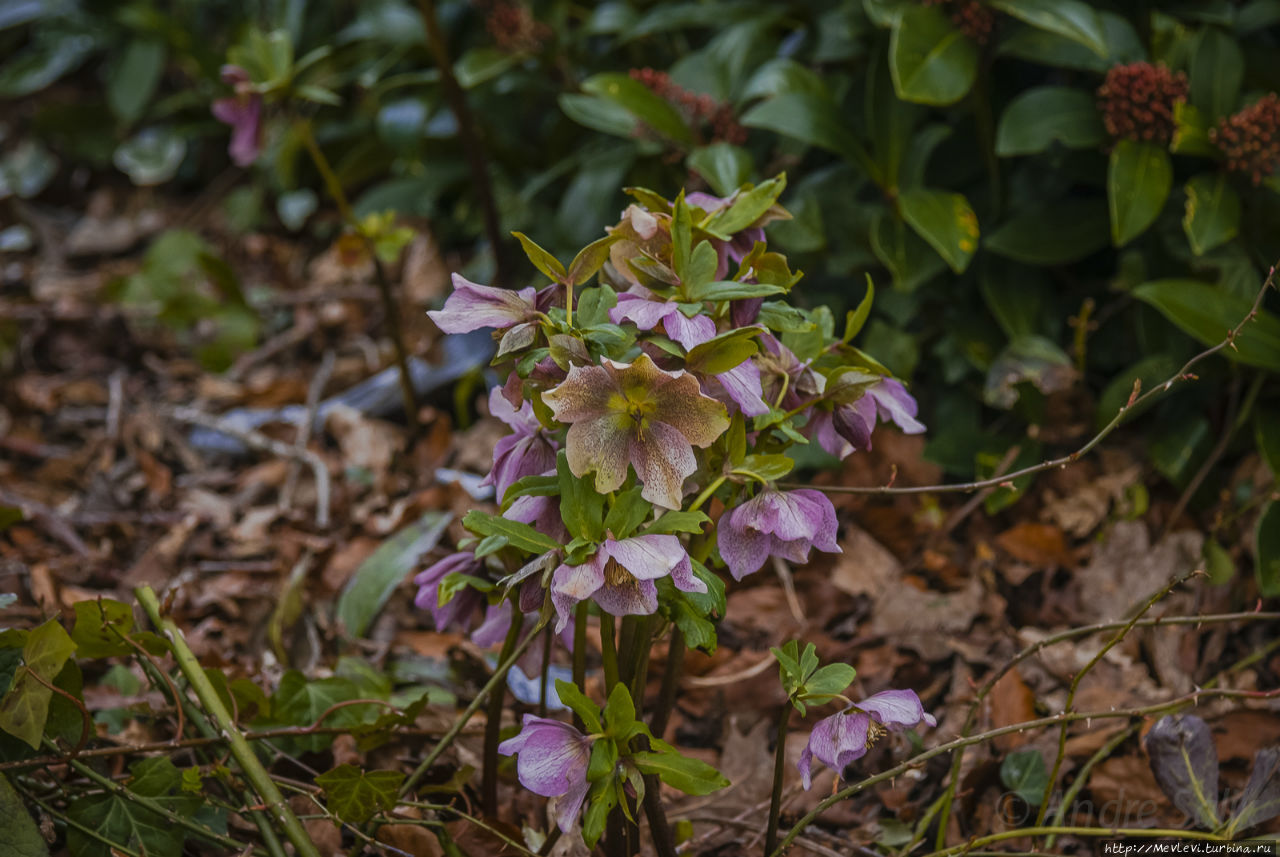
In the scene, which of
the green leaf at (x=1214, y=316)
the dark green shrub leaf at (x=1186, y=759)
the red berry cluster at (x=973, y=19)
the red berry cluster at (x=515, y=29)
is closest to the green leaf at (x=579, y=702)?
the dark green shrub leaf at (x=1186, y=759)

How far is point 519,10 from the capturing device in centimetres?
204

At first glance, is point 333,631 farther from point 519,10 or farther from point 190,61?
point 190,61

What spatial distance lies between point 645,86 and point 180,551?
3.77ft

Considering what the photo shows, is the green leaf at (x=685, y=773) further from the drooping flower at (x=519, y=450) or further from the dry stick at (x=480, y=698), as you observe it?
the drooping flower at (x=519, y=450)

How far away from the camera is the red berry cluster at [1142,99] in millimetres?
1498

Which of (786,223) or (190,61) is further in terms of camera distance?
(190,61)

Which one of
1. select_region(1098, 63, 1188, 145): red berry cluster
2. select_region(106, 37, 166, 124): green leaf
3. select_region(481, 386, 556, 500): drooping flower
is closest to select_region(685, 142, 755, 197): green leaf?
select_region(1098, 63, 1188, 145): red berry cluster

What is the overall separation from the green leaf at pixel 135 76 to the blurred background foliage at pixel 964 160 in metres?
0.95

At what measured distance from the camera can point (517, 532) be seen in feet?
2.55

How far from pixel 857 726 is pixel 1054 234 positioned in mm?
1135

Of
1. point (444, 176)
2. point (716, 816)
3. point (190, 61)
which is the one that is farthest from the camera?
point (190, 61)

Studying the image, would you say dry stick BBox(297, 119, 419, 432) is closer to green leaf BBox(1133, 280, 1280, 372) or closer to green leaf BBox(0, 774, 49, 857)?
green leaf BBox(0, 774, 49, 857)

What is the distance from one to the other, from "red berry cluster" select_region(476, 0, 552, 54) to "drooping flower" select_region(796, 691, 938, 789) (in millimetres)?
1633

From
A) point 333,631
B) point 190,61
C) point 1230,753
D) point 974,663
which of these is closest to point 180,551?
point 333,631
